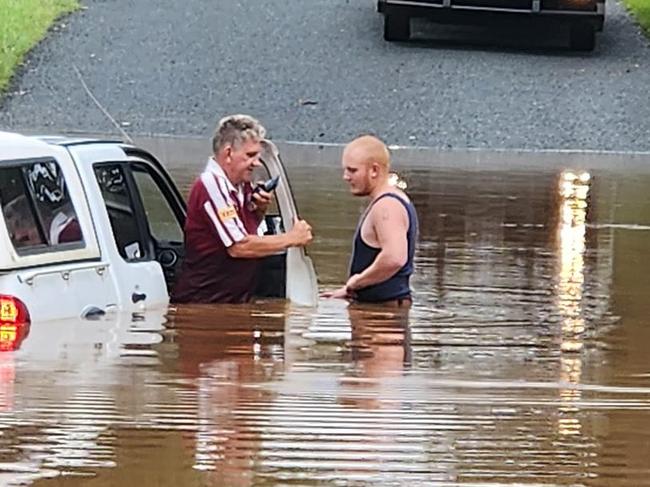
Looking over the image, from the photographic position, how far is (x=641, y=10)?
115ft

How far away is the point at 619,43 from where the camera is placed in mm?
32031

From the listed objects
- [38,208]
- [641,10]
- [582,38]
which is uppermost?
[641,10]

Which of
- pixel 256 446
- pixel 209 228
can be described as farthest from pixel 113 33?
pixel 256 446

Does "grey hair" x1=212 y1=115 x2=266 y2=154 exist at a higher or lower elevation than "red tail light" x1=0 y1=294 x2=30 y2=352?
higher

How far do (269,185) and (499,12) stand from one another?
20888 millimetres

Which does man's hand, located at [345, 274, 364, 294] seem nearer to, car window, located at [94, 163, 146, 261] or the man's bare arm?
the man's bare arm

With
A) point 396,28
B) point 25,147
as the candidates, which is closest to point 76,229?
point 25,147

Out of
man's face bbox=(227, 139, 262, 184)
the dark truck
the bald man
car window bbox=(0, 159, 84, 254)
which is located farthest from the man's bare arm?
the dark truck

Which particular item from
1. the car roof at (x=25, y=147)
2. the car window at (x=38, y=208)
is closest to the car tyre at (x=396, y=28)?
the car roof at (x=25, y=147)

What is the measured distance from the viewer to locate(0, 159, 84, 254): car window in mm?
7590

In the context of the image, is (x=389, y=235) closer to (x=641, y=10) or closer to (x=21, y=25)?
(x=21, y=25)

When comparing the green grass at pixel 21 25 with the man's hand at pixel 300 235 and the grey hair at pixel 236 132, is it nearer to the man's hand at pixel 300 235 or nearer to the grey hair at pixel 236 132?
the grey hair at pixel 236 132

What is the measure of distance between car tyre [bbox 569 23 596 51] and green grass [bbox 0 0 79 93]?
384 inches

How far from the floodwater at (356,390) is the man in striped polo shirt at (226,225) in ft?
0.50
